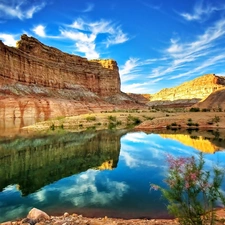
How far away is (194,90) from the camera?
154m

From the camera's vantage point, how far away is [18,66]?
81.8m

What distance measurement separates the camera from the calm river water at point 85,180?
8.72 metres

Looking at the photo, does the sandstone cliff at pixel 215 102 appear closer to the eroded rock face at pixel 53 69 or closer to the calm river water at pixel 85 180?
the calm river water at pixel 85 180

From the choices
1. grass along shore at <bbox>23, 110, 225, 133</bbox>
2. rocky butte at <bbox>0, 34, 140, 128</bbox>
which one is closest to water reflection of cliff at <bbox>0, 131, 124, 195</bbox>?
grass along shore at <bbox>23, 110, 225, 133</bbox>

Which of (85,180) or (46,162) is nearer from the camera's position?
(85,180)

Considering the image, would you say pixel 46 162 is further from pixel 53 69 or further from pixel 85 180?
pixel 53 69

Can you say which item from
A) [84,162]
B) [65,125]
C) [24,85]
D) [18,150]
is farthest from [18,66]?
[84,162]

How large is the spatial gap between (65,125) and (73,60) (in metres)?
74.6

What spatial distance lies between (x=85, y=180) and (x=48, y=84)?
84420 mm

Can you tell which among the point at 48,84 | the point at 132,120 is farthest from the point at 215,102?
the point at 48,84

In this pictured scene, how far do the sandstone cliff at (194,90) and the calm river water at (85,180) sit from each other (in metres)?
124

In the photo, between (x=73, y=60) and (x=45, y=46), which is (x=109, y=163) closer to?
(x=45, y=46)

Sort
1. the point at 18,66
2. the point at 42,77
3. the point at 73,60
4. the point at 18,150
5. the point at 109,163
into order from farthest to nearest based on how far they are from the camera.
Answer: the point at 73,60 < the point at 42,77 < the point at 18,66 < the point at 18,150 < the point at 109,163

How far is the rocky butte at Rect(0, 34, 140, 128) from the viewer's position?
219ft
